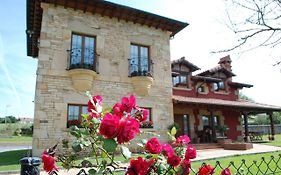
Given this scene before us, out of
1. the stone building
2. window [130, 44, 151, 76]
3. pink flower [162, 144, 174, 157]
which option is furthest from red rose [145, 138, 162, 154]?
window [130, 44, 151, 76]

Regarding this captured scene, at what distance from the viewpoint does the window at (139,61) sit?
12.3 meters

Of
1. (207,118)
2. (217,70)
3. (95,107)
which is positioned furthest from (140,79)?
(95,107)

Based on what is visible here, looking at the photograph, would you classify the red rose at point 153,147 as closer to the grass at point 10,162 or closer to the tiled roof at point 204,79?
the grass at point 10,162

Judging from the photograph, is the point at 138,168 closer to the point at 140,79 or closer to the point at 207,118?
the point at 140,79

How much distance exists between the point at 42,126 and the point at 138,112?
28.8ft

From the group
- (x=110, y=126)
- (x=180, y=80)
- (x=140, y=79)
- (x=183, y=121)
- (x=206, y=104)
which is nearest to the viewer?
(x=110, y=126)

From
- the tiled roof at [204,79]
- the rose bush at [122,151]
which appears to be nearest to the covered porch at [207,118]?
the tiled roof at [204,79]

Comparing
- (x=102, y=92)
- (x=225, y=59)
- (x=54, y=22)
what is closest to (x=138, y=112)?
(x=102, y=92)

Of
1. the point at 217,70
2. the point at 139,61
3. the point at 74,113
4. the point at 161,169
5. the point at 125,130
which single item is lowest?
the point at 161,169

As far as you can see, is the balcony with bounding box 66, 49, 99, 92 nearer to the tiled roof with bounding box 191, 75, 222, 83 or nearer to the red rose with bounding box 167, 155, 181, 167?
the tiled roof with bounding box 191, 75, 222, 83

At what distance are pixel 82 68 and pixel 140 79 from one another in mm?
2966

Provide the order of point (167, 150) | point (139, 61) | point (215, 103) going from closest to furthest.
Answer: point (167, 150) < point (139, 61) < point (215, 103)

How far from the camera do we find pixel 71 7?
452 inches

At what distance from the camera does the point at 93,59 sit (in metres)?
11.5
